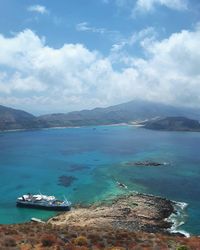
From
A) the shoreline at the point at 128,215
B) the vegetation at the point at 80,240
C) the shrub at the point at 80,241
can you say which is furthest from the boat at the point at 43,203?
the shrub at the point at 80,241

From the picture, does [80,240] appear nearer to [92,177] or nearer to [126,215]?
[126,215]

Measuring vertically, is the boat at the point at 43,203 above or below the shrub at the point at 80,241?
below

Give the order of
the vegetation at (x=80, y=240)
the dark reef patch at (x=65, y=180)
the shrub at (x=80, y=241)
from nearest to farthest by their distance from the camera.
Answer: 1. the vegetation at (x=80, y=240)
2. the shrub at (x=80, y=241)
3. the dark reef patch at (x=65, y=180)

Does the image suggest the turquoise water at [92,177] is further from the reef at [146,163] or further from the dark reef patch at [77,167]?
the reef at [146,163]

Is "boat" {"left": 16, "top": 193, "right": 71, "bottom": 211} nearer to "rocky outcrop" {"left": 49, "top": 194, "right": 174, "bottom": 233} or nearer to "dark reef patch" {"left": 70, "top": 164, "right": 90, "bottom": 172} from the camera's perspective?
"rocky outcrop" {"left": 49, "top": 194, "right": 174, "bottom": 233}

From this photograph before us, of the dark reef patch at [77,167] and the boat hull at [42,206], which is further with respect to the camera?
the dark reef patch at [77,167]

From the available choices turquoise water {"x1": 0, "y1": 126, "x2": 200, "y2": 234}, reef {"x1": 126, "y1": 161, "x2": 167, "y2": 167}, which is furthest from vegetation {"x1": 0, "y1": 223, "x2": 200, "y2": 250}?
reef {"x1": 126, "y1": 161, "x2": 167, "y2": 167}
